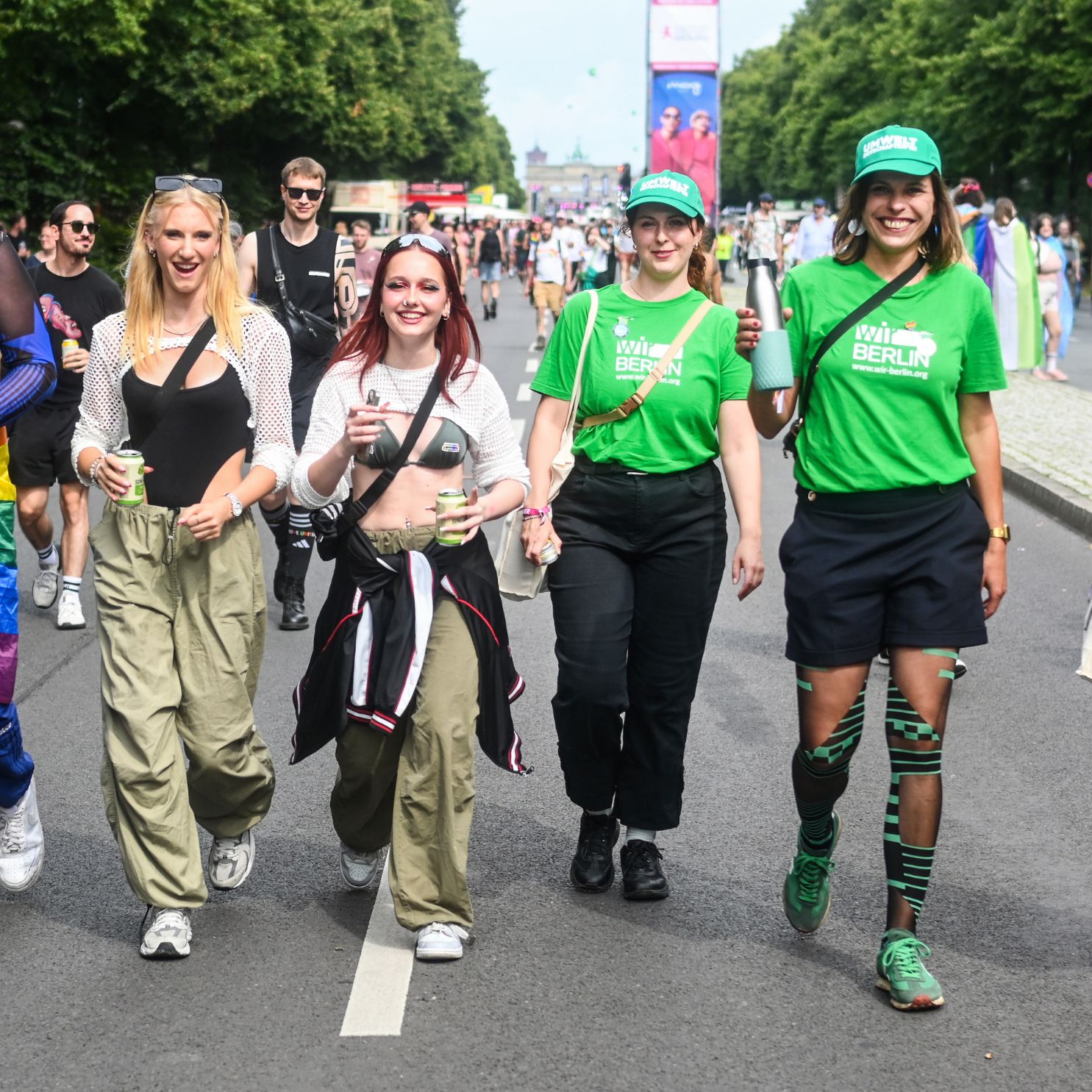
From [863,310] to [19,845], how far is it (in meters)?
2.61

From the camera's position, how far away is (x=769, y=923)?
15.1 feet

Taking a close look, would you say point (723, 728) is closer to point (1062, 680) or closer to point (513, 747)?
point (1062, 680)

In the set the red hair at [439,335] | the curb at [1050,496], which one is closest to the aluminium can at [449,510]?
the red hair at [439,335]

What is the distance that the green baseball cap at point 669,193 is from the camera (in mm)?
4492

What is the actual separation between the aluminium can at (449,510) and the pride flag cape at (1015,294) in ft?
23.8

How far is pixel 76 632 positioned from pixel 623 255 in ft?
46.8

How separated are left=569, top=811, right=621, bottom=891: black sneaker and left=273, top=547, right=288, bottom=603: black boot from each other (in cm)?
371

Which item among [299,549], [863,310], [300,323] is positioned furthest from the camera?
[299,549]

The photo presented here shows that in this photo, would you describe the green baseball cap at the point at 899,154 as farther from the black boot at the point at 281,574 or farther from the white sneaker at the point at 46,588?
the white sneaker at the point at 46,588

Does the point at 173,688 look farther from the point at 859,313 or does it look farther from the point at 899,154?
the point at 899,154

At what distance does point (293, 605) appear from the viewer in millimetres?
8273

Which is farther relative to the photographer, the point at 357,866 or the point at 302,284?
the point at 302,284

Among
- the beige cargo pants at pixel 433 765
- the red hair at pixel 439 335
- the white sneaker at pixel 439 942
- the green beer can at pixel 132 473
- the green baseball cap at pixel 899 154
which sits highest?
the green baseball cap at pixel 899 154

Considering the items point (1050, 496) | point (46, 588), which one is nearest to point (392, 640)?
point (46, 588)
